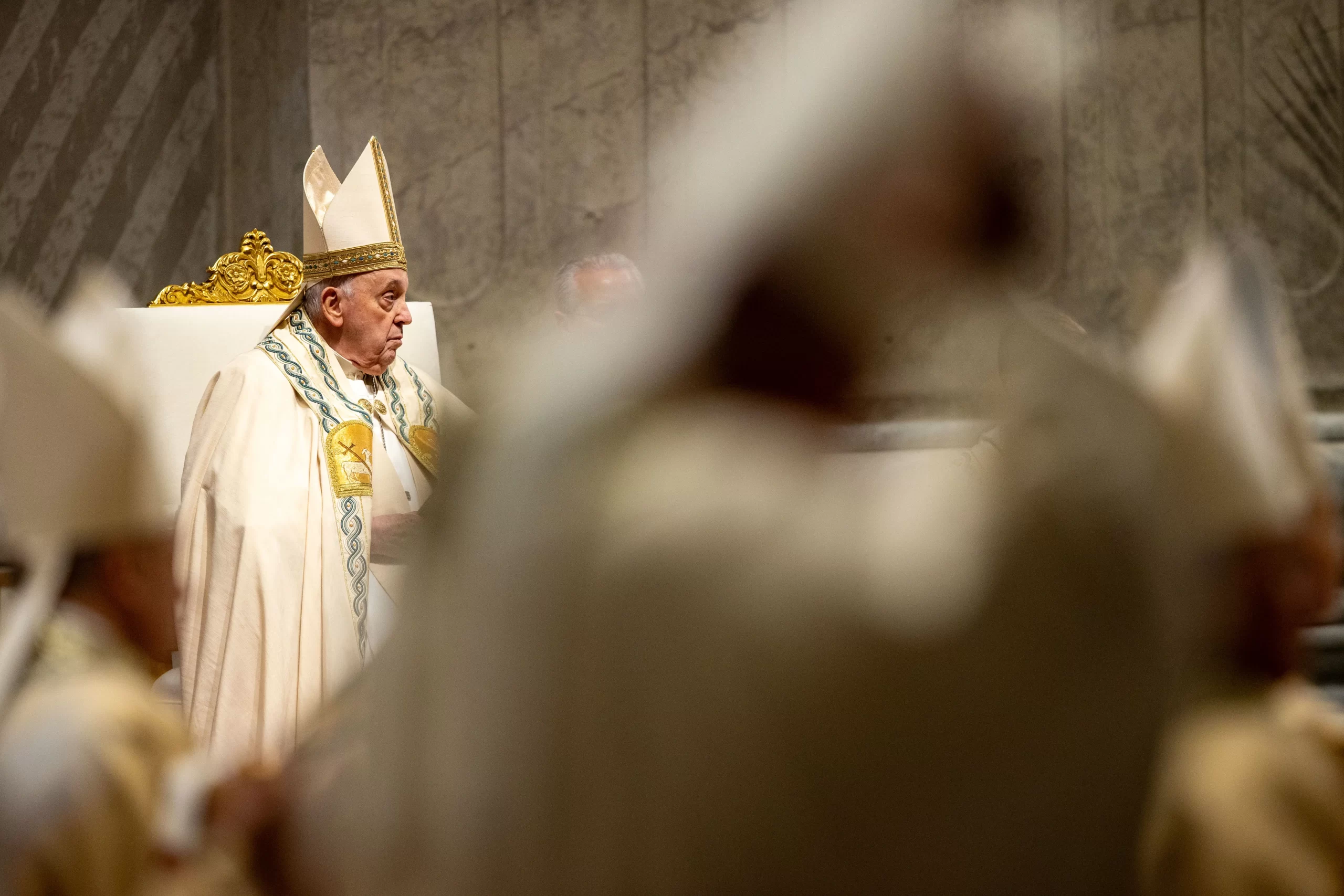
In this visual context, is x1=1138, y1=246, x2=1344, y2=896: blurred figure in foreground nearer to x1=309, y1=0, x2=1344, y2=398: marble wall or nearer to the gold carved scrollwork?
the gold carved scrollwork

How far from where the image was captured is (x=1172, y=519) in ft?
2.11

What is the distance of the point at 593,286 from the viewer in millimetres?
3723

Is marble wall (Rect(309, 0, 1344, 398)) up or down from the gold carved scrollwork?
up

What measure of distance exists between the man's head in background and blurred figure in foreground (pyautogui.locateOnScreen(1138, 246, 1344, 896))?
3.01 meters

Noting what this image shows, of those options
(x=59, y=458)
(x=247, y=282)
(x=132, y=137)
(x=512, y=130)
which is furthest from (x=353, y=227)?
(x=132, y=137)

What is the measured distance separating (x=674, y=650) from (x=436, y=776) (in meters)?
0.14

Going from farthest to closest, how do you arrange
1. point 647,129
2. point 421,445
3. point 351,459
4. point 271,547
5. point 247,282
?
point 647,129 < point 247,282 < point 421,445 < point 351,459 < point 271,547

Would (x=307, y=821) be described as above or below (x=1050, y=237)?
below

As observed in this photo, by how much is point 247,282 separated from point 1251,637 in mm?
4152

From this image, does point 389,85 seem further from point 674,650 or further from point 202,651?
point 674,650

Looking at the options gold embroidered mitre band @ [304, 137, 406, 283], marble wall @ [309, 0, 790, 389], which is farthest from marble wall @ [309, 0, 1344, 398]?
gold embroidered mitre band @ [304, 137, 406, 283]

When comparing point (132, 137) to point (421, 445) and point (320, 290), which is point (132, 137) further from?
point (421, 445)

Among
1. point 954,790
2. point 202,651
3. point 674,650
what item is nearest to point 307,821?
point 674,650

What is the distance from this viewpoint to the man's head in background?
12.1ft
